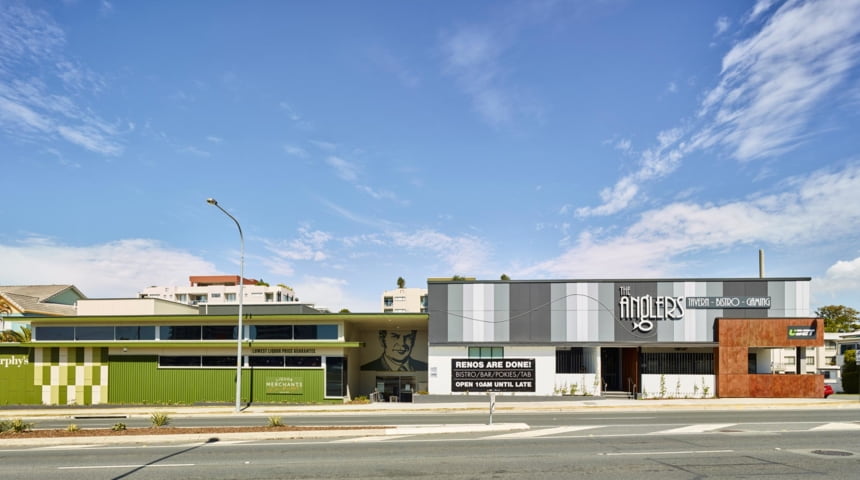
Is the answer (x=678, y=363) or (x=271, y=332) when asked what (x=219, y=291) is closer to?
(x=271, y=332)

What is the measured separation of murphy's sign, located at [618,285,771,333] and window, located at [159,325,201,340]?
82.8ft

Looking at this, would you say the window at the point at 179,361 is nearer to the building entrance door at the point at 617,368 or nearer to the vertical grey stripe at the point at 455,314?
the vertical grey stripe at the point at 455,314

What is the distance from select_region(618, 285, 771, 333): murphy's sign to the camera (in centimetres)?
3238

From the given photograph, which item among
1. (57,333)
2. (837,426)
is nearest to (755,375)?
(837,426)

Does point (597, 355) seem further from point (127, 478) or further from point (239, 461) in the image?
point (127, 478)

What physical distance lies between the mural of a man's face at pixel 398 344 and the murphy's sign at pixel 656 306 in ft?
45.8

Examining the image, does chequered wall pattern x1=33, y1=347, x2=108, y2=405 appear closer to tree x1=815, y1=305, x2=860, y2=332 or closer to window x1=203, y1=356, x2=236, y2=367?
window x1=203, y1=356, x2=236, y2=367

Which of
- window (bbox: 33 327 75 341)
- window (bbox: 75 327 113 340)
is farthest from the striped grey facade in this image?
window (bbox: 33 327 75 341)

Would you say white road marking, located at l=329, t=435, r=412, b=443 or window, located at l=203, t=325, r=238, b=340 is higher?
window, located at l=203, t=325, r=238, b=340

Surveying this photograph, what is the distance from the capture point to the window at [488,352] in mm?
32812

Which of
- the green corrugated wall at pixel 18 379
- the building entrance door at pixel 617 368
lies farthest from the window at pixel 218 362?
the building entrance door at pixel 617 368

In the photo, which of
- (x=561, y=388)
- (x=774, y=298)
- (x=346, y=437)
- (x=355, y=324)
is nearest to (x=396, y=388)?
(x=355, y=324)

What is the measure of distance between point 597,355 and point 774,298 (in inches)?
418

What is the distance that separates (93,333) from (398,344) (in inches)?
746
